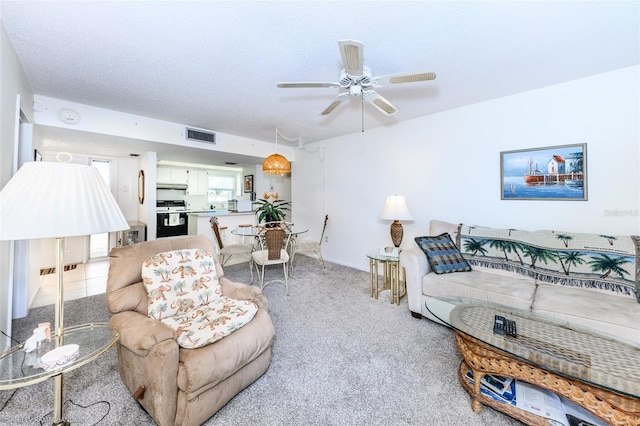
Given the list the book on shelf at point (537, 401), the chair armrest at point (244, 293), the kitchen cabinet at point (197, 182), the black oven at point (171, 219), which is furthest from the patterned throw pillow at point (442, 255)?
the kitchen cabinet at point (197, 182)

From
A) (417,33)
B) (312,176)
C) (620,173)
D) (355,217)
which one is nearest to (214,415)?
(417,33)

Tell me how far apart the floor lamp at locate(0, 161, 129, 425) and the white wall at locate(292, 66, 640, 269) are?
3.47 m

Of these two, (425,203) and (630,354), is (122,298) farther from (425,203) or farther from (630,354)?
(425,203)

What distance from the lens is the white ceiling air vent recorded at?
3902 mm

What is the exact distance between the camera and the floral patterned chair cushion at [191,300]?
1.46 m

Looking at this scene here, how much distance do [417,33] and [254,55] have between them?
1263mm

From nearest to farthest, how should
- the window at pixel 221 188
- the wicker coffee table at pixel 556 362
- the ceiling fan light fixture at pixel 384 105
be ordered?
1. the wicker coffee table at pixel 556 362
2. the ceiling fan light fixture at pixel 384 105
3. the window at pixel 221 188

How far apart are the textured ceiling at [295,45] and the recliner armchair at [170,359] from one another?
1.57 metres

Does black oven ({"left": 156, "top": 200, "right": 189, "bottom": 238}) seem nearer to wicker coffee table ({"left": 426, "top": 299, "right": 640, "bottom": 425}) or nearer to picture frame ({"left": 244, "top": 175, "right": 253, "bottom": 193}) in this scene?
picture frame ({"left": 244, "top": 175, "right": 253, "bottom": 193})

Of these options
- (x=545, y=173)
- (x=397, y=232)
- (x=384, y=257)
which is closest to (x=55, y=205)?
(x=384, y=257)

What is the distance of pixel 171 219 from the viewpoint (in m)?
6.01

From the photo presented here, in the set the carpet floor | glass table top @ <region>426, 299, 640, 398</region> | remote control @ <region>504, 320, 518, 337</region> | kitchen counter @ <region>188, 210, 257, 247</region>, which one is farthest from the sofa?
kitchen counter @ <region>188, 210, 257, 247</region>

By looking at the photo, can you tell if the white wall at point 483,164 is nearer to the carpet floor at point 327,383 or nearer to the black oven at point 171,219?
the carpet floor at point 327,383

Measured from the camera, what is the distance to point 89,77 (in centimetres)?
239
